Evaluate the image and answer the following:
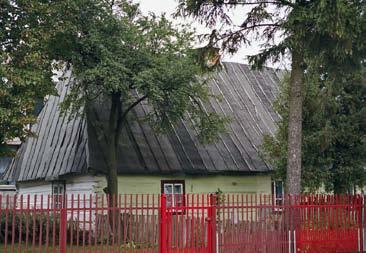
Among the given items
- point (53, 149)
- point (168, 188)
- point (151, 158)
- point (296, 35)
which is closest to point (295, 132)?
point (296, 35)

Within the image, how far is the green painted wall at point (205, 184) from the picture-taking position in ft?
74.2

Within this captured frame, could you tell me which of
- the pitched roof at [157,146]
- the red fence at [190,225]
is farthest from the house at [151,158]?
the red fence at [190,225]

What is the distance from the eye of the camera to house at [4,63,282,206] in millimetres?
22422

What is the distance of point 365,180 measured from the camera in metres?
20.9

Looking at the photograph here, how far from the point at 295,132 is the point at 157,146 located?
8742 millimetres

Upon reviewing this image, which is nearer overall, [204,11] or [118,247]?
[118,247]

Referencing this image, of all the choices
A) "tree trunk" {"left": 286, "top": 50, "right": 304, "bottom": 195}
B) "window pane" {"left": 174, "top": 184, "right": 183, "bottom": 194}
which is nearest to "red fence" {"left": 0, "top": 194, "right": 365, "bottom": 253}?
"tree trunk" {"left": 286, "top": 50, "right": 304, "bottom": 195}

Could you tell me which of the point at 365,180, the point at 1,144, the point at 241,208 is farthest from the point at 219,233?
the point at 365,180

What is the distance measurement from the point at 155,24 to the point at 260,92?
1269 cm

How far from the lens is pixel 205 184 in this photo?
24.4 m

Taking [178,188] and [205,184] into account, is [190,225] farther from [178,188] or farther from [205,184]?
[205,184]

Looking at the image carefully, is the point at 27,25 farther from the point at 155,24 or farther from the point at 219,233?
the point at 219,233

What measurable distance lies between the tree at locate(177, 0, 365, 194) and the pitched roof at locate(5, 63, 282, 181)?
333cm

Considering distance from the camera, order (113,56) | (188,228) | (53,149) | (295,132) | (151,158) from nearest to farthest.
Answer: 1. (188,228)
2. (295,132)
3. (113,56)
4. (151,158)
5. (53,149)
